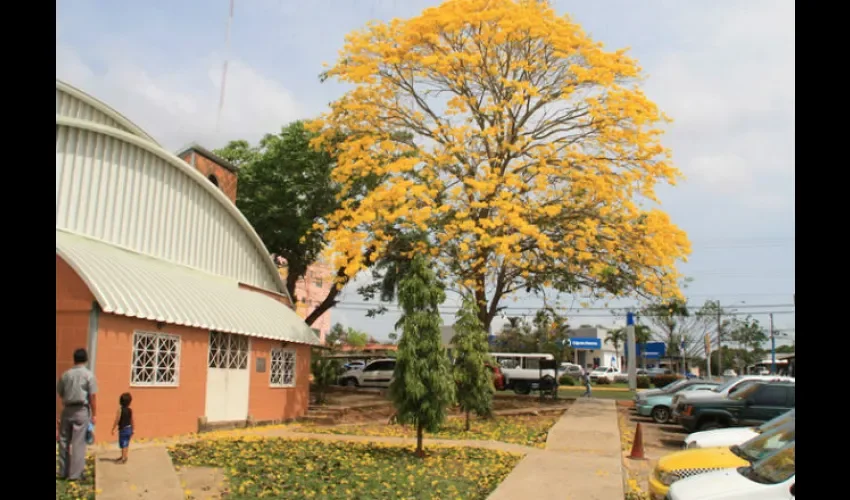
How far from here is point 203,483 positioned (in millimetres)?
10102

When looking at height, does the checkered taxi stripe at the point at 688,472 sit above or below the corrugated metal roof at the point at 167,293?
below

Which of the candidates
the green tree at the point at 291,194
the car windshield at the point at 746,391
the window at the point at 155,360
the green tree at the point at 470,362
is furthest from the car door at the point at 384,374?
the car windshield at the point at 746,391

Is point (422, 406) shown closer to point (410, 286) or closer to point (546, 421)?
point (410, 286)

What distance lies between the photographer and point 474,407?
18.9 meters

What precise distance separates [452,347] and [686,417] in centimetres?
623

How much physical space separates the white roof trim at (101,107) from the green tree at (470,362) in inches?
432

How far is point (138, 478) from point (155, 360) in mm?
5644

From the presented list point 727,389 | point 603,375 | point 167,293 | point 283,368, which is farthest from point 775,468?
point 603,375

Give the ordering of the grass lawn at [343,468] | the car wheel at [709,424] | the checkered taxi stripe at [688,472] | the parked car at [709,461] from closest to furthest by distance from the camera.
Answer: the parked car at [709,461] → the checkered taxi stripe at [688,472] → the grass lawn at [343,468] → the car wheel at [709,424]

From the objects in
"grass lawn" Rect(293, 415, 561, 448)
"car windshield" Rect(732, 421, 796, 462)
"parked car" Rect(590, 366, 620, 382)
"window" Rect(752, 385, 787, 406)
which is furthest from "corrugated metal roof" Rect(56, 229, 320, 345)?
"parked car" Rect(590, 366, 620, 382)

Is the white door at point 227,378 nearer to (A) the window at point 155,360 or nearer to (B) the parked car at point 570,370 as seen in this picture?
(A) the window at point 155,360

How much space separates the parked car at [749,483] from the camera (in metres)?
6.27
